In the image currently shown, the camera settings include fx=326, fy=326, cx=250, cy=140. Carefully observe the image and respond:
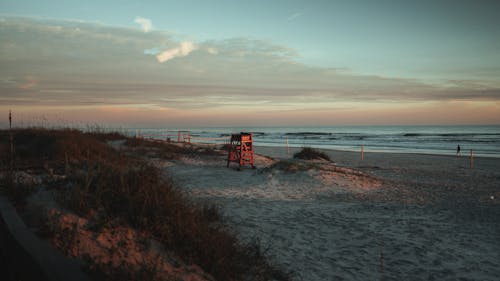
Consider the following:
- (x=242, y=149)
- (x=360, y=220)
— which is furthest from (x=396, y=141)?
(x=360, y=220)

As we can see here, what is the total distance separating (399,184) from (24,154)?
14857 millimetres

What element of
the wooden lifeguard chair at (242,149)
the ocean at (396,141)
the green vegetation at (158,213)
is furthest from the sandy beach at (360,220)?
the ocean at (396,141)

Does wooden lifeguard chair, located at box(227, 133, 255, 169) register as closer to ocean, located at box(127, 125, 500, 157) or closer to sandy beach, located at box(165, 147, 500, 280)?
sandy beach, located at box(165, 147, 500, 280)

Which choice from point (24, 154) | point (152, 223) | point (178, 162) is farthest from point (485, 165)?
point (24, 154)

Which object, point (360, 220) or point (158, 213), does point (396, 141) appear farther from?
point (158, 213)

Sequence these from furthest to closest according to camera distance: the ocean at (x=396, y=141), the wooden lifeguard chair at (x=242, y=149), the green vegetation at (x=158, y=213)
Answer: the ocean at (x=396, y=141), the wooden lifeguard chair at (x=242, y=149), the green vegetation at (x=158, y=213)

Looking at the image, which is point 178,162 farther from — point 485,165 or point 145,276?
point 485,165

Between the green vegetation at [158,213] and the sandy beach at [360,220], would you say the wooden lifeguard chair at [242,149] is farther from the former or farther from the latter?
the green vegetation at [158,213]

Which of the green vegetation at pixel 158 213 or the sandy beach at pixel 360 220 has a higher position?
the green vegetation at pixel 158 213

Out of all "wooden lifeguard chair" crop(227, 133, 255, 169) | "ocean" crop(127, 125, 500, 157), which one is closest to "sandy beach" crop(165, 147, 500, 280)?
"wooden lifeguard chair" crop(227, 133, 255, 169)

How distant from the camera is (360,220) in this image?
25.2 ft

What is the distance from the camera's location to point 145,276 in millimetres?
2895

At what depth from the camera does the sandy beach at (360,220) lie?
5.22m

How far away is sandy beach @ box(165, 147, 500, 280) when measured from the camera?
5.22 metres
